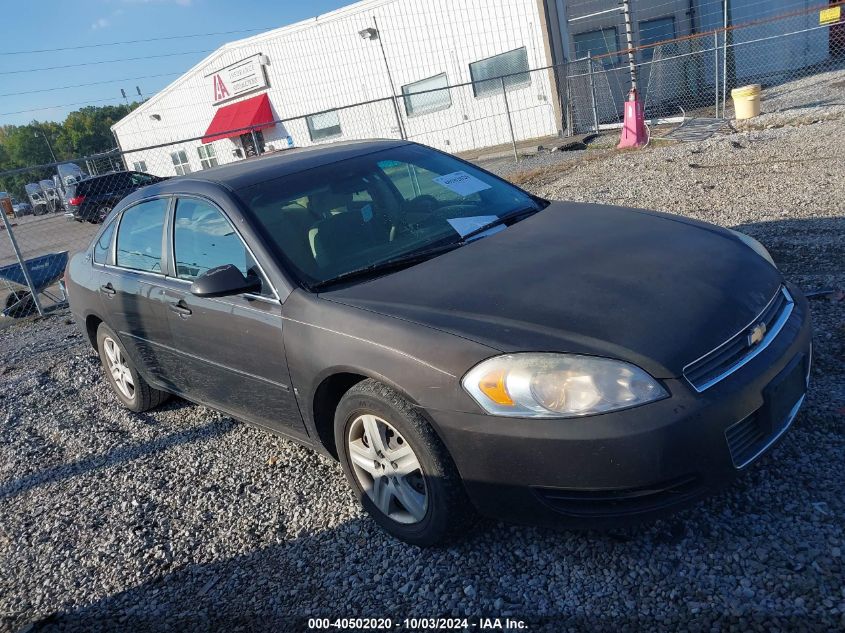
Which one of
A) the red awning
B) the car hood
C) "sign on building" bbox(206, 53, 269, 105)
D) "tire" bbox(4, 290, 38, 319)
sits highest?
"sign on building" bbox(206, 53, 269, 105)

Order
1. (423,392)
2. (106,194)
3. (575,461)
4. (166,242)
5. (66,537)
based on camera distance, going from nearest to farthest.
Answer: (575,461) < (423,392) < (66,537) < (166,242) < (106,194)

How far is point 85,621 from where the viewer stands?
3.04 meters

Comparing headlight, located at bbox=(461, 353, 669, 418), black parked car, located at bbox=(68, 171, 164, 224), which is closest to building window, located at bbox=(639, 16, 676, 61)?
black parked car, located at bbox=(68, 171, 164, 224)

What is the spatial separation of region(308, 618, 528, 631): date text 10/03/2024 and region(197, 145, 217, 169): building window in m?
28.7

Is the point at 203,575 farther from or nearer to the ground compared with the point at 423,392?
nearer to the ground

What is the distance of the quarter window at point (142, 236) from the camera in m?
4.19

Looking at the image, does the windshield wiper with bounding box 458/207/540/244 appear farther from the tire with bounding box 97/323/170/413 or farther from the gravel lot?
the tire with bounding box 97/323/170/413

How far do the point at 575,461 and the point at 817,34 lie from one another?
78.8 feet

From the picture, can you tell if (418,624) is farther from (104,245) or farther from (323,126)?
(323,126)

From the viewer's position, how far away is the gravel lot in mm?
2439

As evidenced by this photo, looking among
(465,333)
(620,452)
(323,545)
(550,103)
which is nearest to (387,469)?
(323,545)

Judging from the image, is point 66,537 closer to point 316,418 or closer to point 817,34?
point 316,418

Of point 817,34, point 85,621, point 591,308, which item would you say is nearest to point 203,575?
point 85,621

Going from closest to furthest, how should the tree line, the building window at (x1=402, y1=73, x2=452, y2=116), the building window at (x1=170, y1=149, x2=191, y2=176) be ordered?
1. the building window at (x1=402, y1=73, x2=452, y2=116)
2. the building window at (x1=170, y1=149, x2=191, y2=176)
3. the tree line
